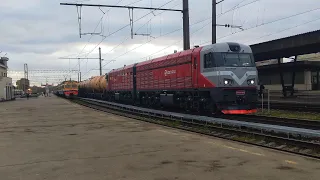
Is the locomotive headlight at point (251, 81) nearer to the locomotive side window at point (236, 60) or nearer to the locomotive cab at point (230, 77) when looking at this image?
the locomotive cab at point (230, 77)

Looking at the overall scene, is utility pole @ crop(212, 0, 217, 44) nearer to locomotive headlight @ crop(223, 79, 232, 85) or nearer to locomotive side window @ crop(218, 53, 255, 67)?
locomotive side window @ crop(218, 53, 255, 67)

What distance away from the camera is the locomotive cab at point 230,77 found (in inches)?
593

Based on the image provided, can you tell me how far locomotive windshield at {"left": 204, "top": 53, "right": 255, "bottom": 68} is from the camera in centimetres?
1542

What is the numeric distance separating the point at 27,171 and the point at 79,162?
44.6 inches

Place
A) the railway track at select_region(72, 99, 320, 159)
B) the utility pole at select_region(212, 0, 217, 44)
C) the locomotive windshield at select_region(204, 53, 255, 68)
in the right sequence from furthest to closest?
the utility pole at select_region(212, 0, 217, 44) → the locomotive windshield at select_region(204, 53, 255, 68) → the railway track at select_region(72, 99, 320, 159)

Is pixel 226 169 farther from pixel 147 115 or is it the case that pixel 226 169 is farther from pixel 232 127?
pixel 147 115

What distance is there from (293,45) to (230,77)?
1771 centimetres

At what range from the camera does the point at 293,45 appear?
3016cm

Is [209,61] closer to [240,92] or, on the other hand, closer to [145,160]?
[240,92]

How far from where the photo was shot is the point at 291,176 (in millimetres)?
6039

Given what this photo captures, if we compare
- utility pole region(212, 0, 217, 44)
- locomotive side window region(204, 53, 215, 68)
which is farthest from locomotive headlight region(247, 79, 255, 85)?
utility pole region(212, 0, 217, 44)

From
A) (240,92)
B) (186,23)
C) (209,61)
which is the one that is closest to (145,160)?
(240,92)

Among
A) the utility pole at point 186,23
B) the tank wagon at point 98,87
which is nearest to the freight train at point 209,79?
the utility pole at point 186,23

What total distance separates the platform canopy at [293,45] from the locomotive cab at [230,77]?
581 inches
